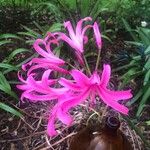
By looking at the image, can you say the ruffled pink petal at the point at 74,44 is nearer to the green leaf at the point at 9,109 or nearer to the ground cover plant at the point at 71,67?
the ground cover plant at the point at 71,67

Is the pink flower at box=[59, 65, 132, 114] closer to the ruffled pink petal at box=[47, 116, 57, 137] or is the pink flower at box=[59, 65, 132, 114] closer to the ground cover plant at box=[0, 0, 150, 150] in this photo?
the ruffled pink petal at box=[47, 116, 57, 137]

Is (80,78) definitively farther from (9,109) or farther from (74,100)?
(9,109)

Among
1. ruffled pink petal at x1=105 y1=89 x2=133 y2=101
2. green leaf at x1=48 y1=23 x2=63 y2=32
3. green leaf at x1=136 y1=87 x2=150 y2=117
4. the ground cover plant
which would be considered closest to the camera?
ruffled pink petal at x1=105 y1=89 x2=133 y2=101

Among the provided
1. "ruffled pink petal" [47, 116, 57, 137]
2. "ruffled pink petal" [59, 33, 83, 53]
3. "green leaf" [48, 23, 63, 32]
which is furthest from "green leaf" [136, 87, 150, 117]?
"ruffled pink petal" [47, 116, 57, 137]

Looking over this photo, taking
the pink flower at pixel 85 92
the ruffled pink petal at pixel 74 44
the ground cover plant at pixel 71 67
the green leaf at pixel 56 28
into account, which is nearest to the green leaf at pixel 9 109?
the ground cover plant at pixel 71 67

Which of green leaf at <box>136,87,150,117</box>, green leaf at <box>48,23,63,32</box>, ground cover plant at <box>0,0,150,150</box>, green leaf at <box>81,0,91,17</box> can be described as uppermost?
green leaf at <box>48,23,63,32</box>

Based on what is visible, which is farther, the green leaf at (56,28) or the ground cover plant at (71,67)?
the green leaf at (56,28)

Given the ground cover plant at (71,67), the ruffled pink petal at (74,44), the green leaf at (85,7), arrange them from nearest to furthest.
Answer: the ruffled pink petal at (74,44), the ground cover plant at (71,67), the green leaf at (85,7)

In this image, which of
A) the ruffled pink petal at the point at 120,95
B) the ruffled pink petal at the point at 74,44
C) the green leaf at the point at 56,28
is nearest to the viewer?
the ruffled pink petal at the point at 120,95

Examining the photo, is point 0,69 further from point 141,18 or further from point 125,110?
point 125,110
